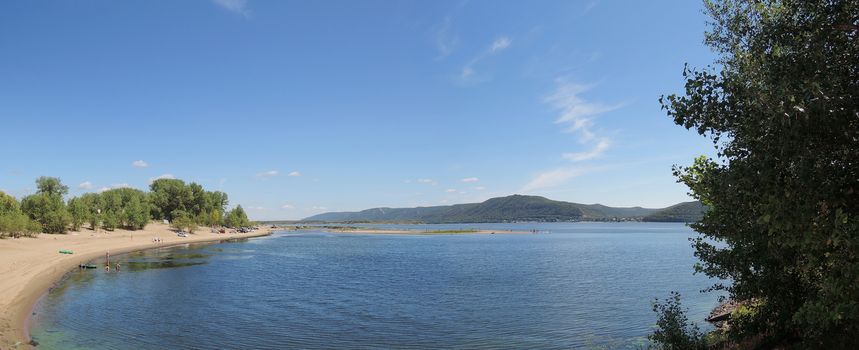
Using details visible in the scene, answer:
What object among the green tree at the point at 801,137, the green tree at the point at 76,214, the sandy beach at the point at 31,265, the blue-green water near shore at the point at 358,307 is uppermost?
the green tree at the point at 76,214

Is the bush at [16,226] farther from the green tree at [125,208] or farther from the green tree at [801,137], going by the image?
the green tree at [801,137]

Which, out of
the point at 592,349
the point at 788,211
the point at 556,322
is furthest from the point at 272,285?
the point at 788,211

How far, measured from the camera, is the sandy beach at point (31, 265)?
30.0m

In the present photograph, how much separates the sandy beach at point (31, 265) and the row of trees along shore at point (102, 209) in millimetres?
3791

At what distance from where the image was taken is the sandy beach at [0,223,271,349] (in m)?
30.0

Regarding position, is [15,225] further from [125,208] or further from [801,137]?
[801,137]

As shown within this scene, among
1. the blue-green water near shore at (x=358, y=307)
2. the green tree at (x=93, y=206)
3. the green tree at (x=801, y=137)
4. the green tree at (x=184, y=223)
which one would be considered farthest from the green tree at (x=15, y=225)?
the green tree at (x=801, y=137)

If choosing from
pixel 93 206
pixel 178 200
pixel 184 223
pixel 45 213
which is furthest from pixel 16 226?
pixel 178 200

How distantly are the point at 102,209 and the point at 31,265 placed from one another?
371 ft

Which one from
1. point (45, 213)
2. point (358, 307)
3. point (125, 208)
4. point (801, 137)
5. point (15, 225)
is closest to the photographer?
point (801, 137)

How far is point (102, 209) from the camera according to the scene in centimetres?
15538

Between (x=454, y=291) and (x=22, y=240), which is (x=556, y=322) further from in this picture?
(x=22, y=240)

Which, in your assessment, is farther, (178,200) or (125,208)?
(178,200)

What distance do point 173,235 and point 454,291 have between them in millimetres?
135833
